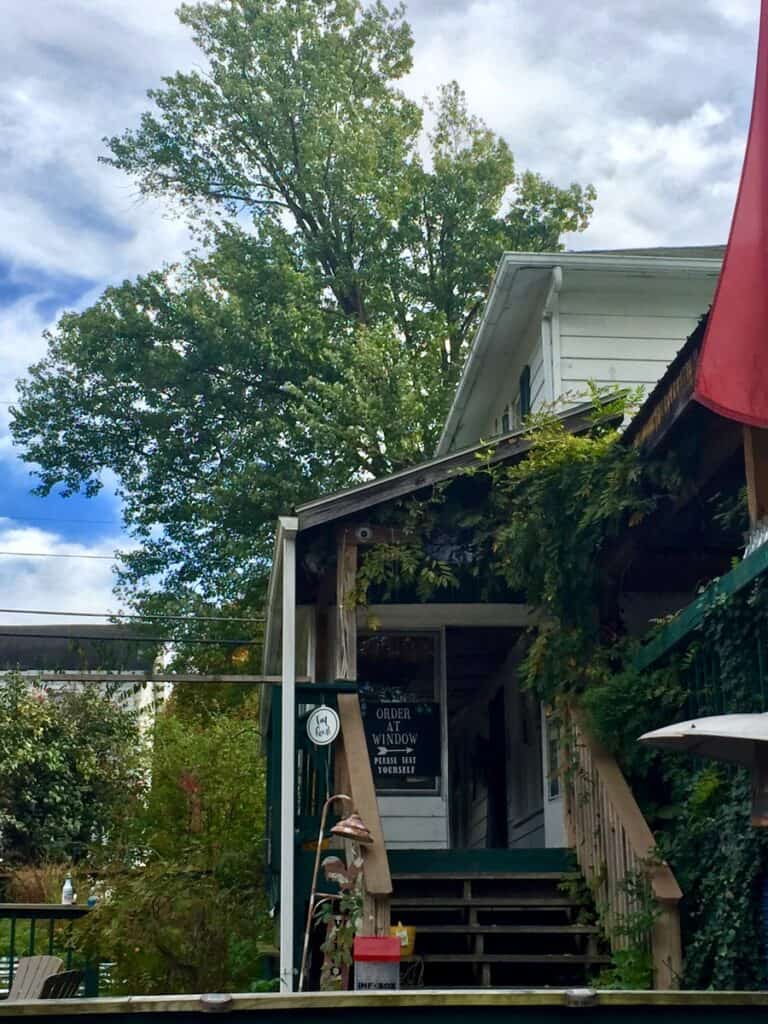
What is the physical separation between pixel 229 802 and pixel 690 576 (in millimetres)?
8240

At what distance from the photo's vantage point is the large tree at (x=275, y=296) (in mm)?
23234

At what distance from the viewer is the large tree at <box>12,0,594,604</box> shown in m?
23.2

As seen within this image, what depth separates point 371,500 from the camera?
31.4 ft

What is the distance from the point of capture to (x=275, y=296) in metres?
24.5

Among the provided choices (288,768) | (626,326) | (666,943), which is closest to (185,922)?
(288,768)

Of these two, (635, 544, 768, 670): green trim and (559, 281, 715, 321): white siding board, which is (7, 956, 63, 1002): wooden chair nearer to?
(635, 544, 768, 670): green trim

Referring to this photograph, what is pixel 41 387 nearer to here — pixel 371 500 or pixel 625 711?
pixel 371 500

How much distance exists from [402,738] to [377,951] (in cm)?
495

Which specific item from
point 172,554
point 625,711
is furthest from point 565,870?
point 172,554

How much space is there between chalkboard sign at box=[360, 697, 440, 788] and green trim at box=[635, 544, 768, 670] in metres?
3.64

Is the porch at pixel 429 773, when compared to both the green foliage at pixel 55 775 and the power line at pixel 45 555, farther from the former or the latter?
the power line at pixel 45 555

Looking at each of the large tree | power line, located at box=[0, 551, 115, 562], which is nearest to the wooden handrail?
the large tree

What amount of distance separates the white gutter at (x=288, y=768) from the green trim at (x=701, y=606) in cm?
241

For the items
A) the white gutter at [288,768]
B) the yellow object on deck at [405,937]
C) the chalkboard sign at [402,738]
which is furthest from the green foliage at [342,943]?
the chalkboard sign at [402,738]
